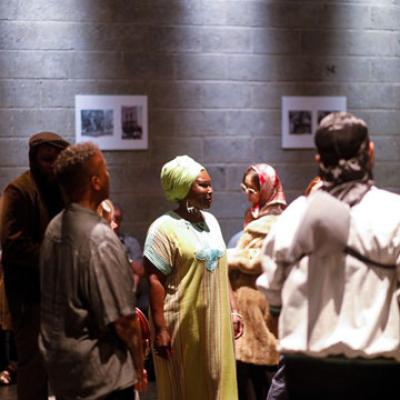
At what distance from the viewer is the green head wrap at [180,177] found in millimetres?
3799

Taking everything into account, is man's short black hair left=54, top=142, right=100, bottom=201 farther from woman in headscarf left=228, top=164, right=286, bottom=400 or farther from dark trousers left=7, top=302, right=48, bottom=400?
woman in headscarf left=228, top=164, right=286, bottom=400

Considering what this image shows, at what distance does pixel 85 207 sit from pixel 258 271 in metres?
1.57

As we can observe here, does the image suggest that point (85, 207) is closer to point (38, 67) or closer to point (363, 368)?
point (363, 368)

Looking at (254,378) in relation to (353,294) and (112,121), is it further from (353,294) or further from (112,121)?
(112,121)

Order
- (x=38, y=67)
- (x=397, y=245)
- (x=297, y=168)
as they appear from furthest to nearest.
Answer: (x=297, y=168) → (x=38, y=67) → (x=397, y=245)

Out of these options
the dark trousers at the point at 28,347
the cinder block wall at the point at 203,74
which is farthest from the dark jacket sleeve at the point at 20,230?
the cinder block wall at the point at 203,74

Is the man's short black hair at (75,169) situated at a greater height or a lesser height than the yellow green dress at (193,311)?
greater

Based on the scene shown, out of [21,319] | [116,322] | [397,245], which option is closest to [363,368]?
[397,245]

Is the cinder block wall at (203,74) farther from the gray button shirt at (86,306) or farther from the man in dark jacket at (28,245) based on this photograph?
the gray button shirt at (86,306)

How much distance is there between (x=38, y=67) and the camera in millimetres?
5914

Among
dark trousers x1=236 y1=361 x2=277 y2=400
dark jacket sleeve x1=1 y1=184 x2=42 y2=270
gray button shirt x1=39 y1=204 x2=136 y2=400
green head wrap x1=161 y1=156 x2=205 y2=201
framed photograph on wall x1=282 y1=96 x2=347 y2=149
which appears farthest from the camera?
framed photograph on wall x1=282 y1=96 x2=347 y2=149

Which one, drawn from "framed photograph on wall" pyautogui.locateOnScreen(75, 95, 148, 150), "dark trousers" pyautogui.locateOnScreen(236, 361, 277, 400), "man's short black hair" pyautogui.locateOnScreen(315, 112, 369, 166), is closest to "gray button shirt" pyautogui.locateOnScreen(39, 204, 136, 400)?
"man's short black hair" pyautogui.locateOnScreen(315, 112, 369, 166)

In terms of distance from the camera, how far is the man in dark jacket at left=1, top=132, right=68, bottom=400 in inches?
139

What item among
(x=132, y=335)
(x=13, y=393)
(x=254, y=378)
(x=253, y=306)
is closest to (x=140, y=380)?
(x=132, y=335)
